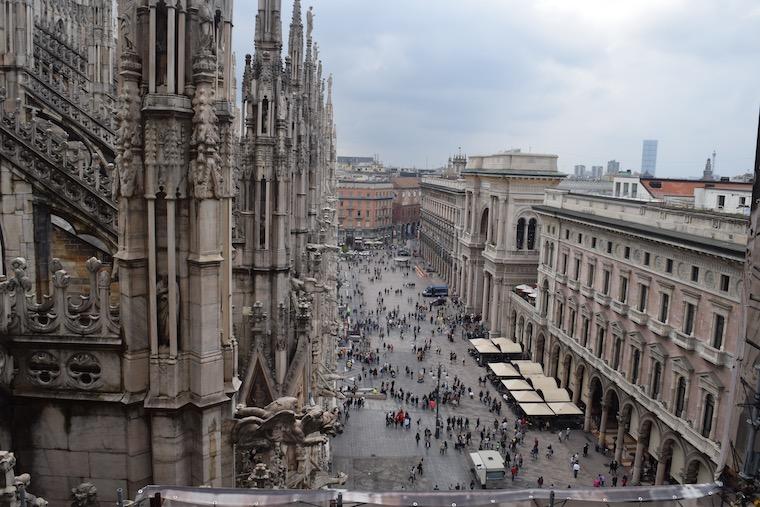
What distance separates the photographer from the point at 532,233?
188ft

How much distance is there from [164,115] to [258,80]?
1062 cm

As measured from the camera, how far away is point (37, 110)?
68.8ft

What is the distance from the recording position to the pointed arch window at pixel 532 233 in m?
57.2

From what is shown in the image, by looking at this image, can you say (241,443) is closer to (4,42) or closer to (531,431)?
(4,42)

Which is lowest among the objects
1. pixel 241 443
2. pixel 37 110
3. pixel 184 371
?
pixel 241 443

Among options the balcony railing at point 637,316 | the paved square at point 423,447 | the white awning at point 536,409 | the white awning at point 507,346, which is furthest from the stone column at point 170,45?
the white awning at point 507,346

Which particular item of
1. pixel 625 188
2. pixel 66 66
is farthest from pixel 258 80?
pixel 625 188

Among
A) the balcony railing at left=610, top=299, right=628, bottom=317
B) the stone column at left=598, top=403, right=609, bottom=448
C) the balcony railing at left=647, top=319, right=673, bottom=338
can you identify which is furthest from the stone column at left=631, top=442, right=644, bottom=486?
the balcony railing at left=610, top=299, right=628, bottom=317

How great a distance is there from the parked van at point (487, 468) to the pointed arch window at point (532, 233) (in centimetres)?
3014

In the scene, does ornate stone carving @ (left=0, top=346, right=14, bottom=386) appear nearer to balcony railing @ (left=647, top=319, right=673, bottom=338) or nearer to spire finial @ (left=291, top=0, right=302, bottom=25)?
spire finial @ (left=291, top=0, right=302, bottom=25)

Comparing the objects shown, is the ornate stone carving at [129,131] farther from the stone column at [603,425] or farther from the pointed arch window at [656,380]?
the stone column at [603,425]

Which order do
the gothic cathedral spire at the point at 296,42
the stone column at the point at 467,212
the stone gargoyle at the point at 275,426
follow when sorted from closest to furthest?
the stone gargoyle at the point at 275,426, the gothic cathedral spire at the point at 296,42, the stone column at the point at 467,212

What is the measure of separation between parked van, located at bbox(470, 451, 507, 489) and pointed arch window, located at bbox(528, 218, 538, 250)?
3014 cm

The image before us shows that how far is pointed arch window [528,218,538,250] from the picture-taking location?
57.2 metres
